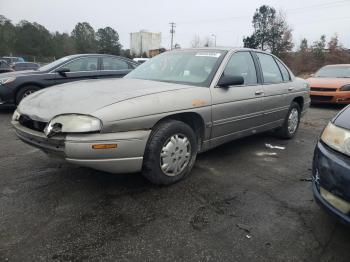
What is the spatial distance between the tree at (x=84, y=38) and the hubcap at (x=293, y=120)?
52983 millimetres

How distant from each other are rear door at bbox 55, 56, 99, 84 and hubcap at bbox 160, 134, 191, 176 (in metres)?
4.88

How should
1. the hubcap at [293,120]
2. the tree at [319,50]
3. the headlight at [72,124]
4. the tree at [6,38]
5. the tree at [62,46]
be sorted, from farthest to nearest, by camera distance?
the tree at [62,46] < the tree at [6,38] < the tree at [319,50] < the hubcap at [293,120] < the headlight at [72,124]

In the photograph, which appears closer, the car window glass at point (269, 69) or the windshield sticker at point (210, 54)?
the windshield sticker at point (210, 54)

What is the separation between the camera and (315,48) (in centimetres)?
3422

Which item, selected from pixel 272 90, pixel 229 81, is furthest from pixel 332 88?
pixel 229 81

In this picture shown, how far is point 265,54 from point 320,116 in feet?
13.1

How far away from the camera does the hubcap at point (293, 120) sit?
17.7ft

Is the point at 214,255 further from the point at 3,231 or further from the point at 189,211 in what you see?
the point at 3,231

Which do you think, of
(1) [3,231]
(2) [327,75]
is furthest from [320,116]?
(1) [3,231]

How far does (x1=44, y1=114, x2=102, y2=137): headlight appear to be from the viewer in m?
2.64

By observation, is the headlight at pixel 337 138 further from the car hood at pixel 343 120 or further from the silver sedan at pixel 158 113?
the silver sedan at pixel 158 113

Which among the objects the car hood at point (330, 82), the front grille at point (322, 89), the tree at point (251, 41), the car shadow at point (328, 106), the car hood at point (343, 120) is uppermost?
the tree at point (251, 41)

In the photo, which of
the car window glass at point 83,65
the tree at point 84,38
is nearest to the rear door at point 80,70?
the car window glass at point 83,65

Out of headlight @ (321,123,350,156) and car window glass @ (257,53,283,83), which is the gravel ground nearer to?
headlight @ (321,123,350,156)
